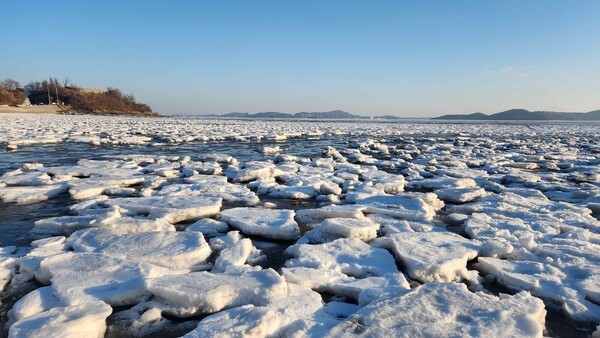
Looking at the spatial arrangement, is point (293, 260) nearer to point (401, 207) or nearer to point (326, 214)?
point (326, 214)

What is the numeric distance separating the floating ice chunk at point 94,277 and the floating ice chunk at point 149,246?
120 millimetres

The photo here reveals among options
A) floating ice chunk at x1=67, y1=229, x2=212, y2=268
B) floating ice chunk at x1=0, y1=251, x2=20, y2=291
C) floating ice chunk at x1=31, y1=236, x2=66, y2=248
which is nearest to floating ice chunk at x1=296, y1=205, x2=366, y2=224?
floating ice chunk at x1=67, y1=229, x2=212, y2=268

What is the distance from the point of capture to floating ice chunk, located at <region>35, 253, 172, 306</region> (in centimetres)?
174

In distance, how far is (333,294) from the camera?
1.92 m

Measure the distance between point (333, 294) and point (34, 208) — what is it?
3.03m

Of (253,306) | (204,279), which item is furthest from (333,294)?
(204,279)

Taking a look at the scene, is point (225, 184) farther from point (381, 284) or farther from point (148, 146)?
point (148, 146)

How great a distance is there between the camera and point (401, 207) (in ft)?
11.2

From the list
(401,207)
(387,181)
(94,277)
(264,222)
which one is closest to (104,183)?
(264,222)

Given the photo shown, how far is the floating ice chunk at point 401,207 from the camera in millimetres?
3207

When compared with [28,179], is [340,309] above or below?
below

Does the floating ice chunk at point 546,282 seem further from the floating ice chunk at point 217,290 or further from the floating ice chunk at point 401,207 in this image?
the floating ice chunk at point 217,290

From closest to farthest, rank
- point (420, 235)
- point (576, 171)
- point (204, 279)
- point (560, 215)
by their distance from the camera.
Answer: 1. point (204, 279)
2. point (420, 235)
3. point (560, 215)
4. point (576, 171)

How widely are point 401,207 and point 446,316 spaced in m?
1.89
